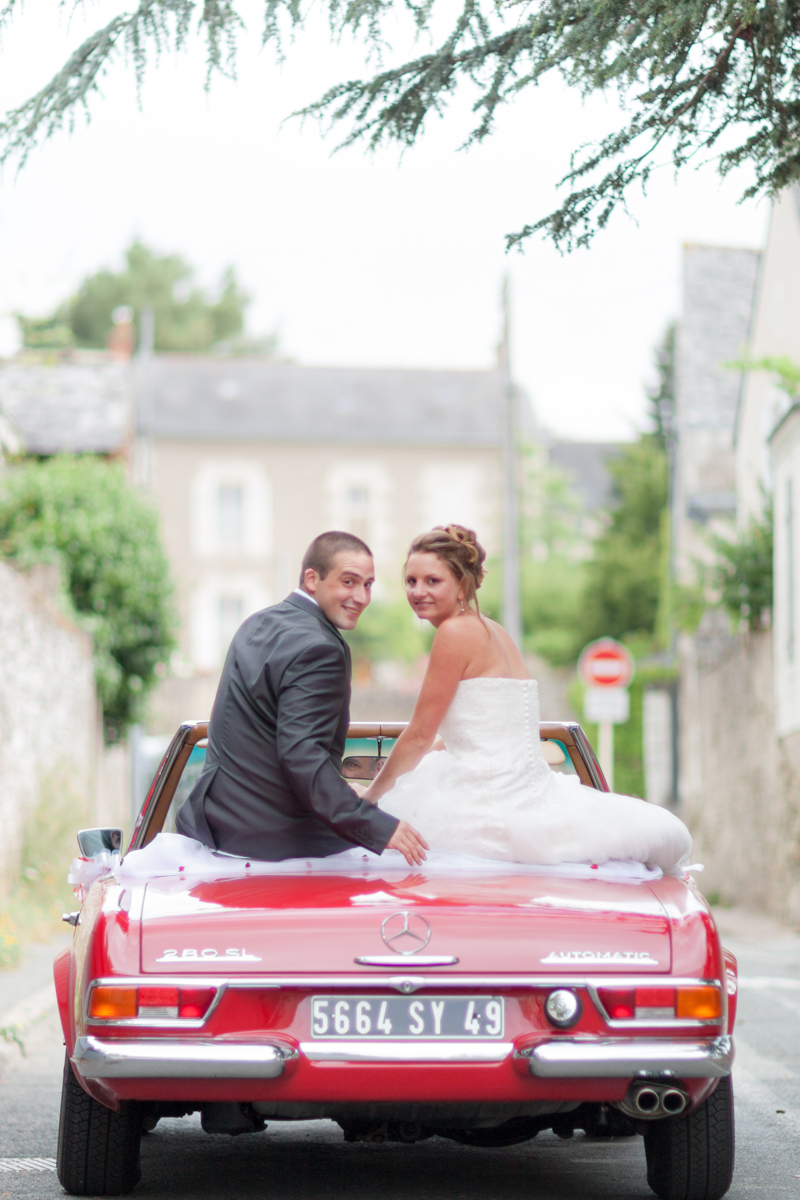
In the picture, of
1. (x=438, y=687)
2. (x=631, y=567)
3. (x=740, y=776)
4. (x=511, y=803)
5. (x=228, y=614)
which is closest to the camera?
(x=511, y=803)

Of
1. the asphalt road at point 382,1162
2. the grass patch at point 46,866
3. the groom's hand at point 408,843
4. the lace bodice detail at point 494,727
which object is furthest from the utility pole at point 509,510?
the groom's hand at point 408,843

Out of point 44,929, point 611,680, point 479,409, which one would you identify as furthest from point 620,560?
point 44,929

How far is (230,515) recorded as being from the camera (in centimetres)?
5866

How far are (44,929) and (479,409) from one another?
49746mm

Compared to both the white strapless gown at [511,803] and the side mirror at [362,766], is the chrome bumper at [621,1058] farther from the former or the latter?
the side mirror at [362,766]

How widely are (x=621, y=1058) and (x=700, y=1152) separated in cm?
79

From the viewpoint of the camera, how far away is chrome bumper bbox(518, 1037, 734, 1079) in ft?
13.7

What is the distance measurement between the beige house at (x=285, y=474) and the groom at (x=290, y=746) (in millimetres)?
51411

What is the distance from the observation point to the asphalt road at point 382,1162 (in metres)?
5.10

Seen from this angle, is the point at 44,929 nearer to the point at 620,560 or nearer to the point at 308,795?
the point at 308,795

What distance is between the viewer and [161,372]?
62250mm

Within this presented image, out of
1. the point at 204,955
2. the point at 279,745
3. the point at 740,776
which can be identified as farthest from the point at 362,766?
the point at 740,776

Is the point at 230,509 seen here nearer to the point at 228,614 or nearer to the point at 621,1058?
the point at 228,614

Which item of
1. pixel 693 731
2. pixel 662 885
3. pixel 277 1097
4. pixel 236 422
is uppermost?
pixel 236 422
